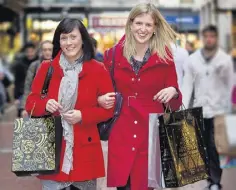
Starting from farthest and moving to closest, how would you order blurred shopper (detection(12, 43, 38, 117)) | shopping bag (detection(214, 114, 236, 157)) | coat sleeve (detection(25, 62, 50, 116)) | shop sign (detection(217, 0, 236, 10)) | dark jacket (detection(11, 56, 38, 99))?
shop sign (detection(217, 0, 236, 10)), dark jacket (detection(11, 56, 38, 99)), blurred shopper (detection(12, 43, 38, 117)), coat sleeve (detection(25, 62, 50, 116)), shopping bag (detection(214, 114, 236, 157))

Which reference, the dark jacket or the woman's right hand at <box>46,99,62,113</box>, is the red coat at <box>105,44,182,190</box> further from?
the dark jacket

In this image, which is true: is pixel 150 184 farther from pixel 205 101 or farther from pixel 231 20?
pixel 231 20

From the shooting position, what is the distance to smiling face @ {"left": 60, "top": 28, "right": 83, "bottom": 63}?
4.80 m

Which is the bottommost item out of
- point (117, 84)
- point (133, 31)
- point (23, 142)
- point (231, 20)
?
point (23, 142)

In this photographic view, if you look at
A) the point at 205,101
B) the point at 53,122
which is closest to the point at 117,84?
the point at 53,122

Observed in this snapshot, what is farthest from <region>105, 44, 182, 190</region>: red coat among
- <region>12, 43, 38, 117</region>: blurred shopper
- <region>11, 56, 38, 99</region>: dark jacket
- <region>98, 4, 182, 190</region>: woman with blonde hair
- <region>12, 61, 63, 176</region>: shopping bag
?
<region>11, 56, 38, 99</region>: dark jacket

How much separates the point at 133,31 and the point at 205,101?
295cm

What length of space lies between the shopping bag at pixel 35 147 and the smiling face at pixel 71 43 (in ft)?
1.65

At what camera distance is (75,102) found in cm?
473

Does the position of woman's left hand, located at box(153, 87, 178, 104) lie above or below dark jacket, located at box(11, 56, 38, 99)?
below

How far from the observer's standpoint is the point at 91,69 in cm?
481

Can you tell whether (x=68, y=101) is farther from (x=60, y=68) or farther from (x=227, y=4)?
(x=227, y=4)

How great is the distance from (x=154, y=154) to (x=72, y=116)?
0.73 meters

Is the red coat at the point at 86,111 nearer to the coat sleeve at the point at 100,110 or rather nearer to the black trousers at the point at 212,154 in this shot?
the coat sleeve at the point at 100,110
